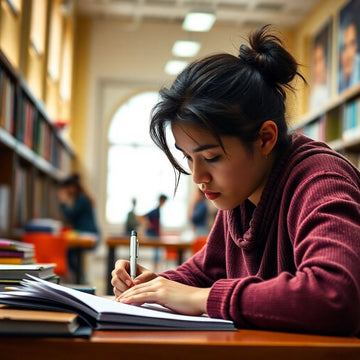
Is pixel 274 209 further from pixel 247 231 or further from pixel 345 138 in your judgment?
pixel 345 138

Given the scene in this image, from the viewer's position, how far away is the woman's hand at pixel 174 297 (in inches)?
39.7

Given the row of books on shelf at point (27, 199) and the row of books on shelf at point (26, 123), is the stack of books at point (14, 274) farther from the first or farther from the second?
the row of books on shelf at point (27, 199)

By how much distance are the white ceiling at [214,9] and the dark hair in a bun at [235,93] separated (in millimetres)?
7639

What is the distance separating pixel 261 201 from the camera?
1.23 meters

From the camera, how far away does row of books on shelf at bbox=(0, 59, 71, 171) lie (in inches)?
151

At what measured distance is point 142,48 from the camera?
9672 mm

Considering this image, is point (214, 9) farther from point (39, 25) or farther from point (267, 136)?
point (267, 136)

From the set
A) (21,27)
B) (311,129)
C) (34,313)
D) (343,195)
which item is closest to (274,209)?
(343,195)

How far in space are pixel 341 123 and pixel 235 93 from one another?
216 inches

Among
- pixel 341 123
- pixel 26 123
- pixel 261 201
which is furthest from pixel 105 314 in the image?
pixel 341 123

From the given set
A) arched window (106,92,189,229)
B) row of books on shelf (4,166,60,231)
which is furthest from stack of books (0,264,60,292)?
arched window (106,92,189,229)

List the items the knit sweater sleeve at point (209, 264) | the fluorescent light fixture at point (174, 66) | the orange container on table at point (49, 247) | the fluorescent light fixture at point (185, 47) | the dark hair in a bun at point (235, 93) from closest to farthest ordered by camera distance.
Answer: the dark hair in a bun at point (235, 93) → the knit sweater sleeve at point (209, 264) → the orange container on table at point (49, 247) → the fluorescent light fixture at point (185, 47) → the fluorescent light fixture at point (174, 66)

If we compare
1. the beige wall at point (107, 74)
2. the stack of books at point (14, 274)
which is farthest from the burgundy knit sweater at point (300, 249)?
the beige wall at point (107, 74)

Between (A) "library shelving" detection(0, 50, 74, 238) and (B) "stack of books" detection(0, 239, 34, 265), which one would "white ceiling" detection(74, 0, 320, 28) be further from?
(B) "stack of books" detection(0, 239, 34, 265)
